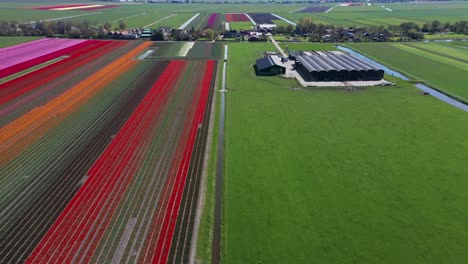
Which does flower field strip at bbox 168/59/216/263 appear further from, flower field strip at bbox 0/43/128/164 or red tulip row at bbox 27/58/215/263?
flower field strip at bbox 0/43/128/164

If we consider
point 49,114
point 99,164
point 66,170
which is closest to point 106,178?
point 99,164

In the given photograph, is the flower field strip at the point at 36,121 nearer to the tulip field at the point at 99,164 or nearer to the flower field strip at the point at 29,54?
the tulip field at the point at 99,164

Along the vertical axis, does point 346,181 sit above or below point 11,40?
below

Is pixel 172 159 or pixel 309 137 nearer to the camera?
pixel 172 159

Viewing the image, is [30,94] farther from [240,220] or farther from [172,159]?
[240,220]

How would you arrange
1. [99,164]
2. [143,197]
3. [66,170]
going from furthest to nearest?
[99,164] < [66,170] < [143,197]

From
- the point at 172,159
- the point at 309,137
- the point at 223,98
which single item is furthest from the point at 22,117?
the point at 309,137

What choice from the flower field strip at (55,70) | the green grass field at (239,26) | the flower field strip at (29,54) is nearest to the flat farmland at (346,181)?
the flower field strip at (55,70)

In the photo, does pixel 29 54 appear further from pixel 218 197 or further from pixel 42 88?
pixel 218 197
